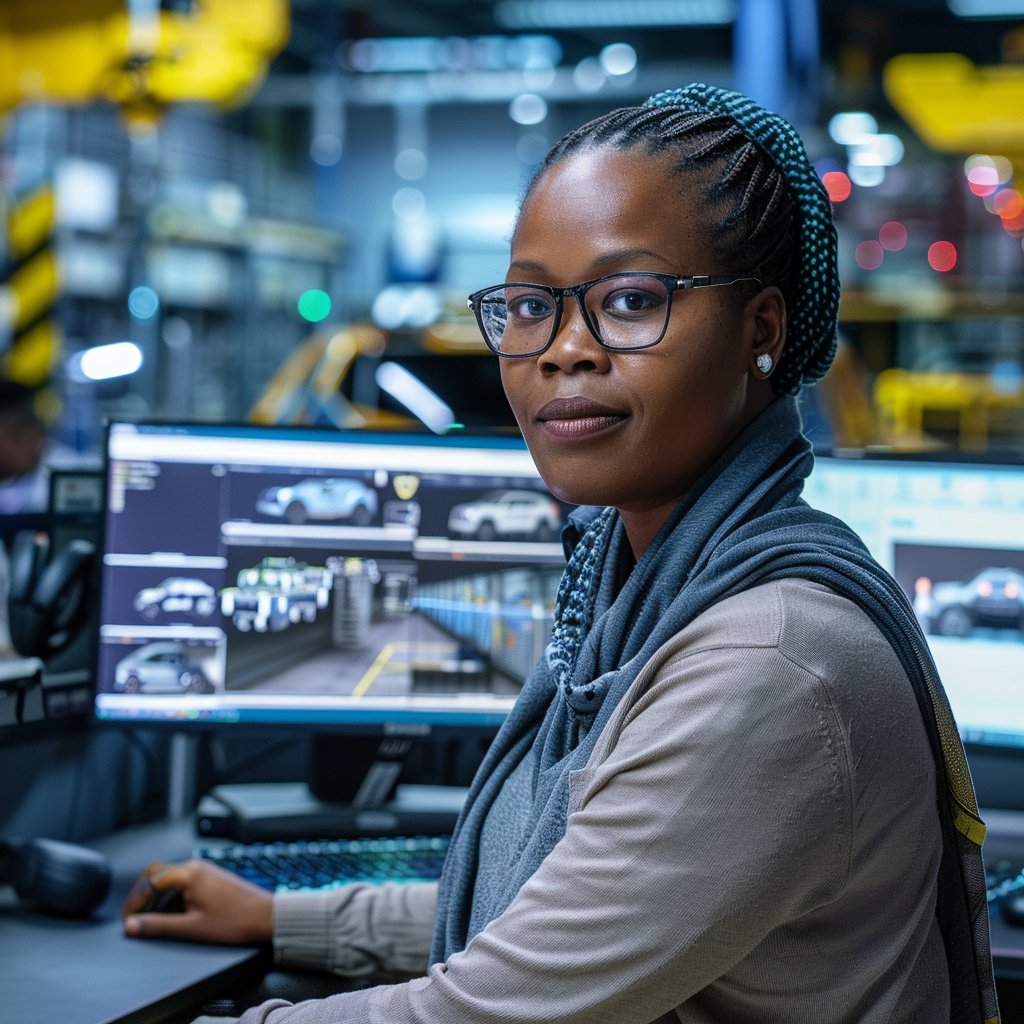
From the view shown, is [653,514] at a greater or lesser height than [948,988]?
greater

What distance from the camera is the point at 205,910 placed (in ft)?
3.77

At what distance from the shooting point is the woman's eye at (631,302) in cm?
79

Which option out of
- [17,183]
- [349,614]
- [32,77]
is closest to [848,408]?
[349,614]

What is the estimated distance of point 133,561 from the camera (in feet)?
4.83

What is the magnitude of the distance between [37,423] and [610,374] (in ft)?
10.5

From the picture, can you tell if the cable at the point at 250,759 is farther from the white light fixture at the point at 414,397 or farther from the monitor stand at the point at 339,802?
the white light fixture at the point at 414,397

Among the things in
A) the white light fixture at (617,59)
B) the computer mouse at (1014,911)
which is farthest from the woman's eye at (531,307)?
the white light fixture at (617,59)

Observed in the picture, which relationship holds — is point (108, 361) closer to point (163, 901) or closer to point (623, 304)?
point (163, 901)

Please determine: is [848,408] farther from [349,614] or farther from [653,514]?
[653,514]

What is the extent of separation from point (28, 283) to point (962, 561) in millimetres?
6209

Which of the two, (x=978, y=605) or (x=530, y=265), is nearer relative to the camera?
(x=530, y=265)

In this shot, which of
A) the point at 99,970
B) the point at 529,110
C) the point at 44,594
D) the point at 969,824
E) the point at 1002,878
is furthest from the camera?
the point at 529,110

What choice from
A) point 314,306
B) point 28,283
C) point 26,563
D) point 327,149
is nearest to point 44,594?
point 26,563

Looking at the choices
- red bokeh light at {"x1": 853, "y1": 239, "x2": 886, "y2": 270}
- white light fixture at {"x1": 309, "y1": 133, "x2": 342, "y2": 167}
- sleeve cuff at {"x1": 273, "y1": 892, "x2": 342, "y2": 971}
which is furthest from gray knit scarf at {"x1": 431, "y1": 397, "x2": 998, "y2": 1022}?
white light fixture at {"x1": 309, "y1": 133, "x2": 342, "y2": 167}
